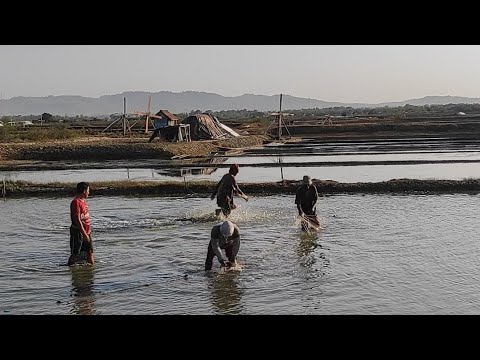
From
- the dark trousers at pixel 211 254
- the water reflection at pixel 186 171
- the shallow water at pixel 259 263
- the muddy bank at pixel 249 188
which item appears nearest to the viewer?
the shallow water at pixel 259 263

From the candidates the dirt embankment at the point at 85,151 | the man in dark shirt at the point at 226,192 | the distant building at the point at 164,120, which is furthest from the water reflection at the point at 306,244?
the distant building at the point at 164,120

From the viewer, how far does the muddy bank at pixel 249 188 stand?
717 inches

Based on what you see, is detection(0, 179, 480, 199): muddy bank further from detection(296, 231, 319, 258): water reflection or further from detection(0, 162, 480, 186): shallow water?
detection(296, 231, 319, 258): water reflection

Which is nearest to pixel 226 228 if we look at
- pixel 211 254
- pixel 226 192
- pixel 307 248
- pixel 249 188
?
pixel 211 254

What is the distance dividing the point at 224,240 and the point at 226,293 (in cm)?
90

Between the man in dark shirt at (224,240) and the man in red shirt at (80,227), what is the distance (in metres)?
1.89

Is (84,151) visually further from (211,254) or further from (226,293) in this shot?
(226,293)

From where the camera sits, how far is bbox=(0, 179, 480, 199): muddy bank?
59.7ft

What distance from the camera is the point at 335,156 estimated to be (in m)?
30.2

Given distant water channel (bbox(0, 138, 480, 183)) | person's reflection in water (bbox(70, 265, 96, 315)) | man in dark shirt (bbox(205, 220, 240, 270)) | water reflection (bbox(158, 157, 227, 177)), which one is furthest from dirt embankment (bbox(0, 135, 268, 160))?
man in dark shirt (bbox(205, 220, 240, 270))

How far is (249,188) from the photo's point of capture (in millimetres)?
18500

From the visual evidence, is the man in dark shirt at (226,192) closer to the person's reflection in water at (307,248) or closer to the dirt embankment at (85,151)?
the person's reflection in water at (307,248)
